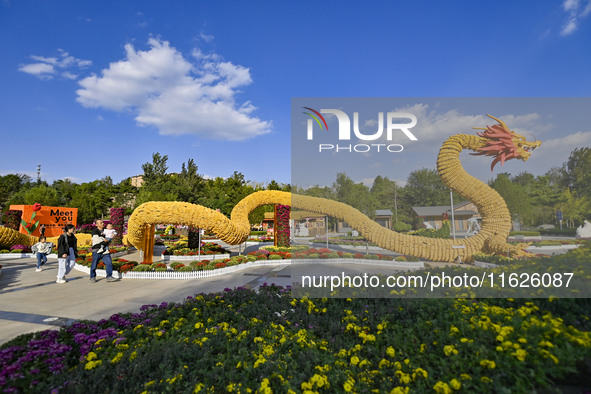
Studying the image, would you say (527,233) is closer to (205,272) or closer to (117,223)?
(205,272)

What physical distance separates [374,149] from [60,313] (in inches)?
295

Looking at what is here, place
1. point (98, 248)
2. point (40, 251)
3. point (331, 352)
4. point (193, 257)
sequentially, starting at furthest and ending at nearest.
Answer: point (193, 257)
point (40, 251)
point (98, 248)
point (331, 352)

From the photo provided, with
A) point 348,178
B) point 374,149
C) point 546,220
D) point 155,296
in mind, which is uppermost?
point 374,149

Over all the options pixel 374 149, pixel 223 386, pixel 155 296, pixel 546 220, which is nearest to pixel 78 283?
pixel 155 296

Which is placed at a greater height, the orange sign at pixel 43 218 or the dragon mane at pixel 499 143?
the dragon mane at pixel 499 143

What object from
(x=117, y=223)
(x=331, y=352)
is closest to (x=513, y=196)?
(x=331, y=352)

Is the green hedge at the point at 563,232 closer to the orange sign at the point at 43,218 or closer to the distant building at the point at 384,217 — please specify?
the distant building at the point at 384,217

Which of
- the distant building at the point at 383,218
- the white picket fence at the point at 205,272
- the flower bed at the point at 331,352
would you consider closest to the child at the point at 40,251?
the white picket fence at the point at 205,272

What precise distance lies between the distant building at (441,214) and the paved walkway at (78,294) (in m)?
4.43

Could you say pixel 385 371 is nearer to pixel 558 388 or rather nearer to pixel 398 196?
pixel 558 388

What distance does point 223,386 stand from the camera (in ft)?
8.91

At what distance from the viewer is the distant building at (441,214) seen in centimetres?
666

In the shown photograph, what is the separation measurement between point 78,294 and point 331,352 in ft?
25.0

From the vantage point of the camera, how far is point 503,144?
6.09 m
